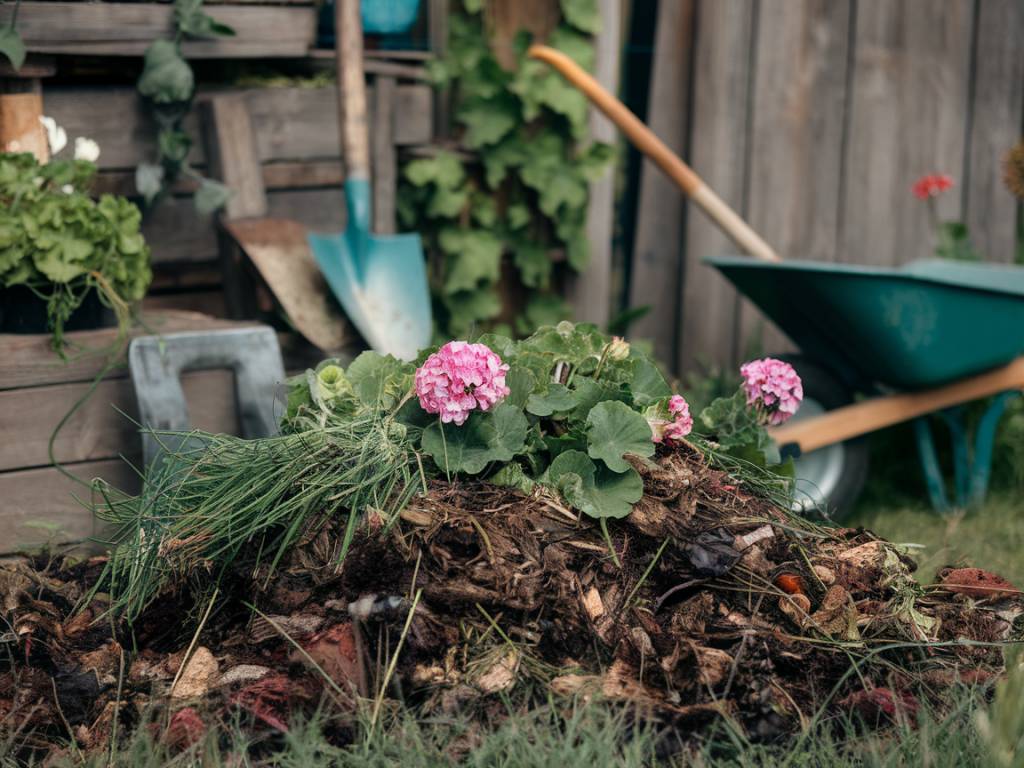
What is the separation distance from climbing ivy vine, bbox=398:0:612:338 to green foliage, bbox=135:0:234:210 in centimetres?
68

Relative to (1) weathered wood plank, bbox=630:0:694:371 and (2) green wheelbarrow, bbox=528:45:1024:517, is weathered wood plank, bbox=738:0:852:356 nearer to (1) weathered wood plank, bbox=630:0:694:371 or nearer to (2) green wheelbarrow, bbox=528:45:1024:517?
(1) weathered wood plank, bbox=630:0:694:371

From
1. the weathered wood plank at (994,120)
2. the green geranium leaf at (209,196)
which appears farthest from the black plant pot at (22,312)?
the weathered wood plank at (994,120)

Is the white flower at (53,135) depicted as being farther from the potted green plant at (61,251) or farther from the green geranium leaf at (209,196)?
the green geranium leaf at (209,196)

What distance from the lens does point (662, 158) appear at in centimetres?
312

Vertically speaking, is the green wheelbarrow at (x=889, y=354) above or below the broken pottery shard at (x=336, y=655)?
above

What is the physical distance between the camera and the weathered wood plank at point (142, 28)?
268 cm

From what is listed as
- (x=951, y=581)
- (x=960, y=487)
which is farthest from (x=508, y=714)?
(x=960, y=487)

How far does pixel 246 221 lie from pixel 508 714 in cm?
184

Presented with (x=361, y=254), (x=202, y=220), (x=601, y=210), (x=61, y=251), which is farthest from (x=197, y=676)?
(x=601, y=210)

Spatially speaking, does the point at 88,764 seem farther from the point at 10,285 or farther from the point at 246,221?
the point at 246,221

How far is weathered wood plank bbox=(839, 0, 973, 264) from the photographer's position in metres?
3.71

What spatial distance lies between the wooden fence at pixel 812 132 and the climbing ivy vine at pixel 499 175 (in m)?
0.34

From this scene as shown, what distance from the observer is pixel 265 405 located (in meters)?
2.46

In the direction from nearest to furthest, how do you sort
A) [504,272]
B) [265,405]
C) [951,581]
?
[951,581]
[265,405]
[504,272]
